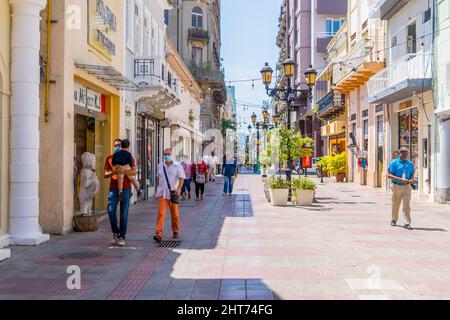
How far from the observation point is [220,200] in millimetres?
20625

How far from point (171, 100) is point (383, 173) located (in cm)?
1135

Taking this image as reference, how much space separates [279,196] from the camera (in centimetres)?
1850

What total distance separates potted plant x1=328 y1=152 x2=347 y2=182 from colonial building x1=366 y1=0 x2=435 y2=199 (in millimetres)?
6440

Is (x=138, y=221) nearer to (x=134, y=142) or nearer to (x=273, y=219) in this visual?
(x=273, y=219)

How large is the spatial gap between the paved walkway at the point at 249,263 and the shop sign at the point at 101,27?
4277 mm

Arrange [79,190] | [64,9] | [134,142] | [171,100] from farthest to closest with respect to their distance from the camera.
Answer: [171,100], [134,142], [79,190], [64,9]

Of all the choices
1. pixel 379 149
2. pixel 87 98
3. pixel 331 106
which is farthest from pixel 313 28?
pixel 87 98

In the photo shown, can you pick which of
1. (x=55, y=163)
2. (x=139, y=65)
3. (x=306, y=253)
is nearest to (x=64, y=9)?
(x=55, y=163)

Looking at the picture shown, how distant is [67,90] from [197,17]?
4344 cm

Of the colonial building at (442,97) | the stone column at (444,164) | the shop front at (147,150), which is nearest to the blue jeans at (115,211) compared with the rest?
the shop front at (147,150)

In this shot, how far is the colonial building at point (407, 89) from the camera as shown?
21.2 metres

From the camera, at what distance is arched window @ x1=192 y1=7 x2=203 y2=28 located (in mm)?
53125

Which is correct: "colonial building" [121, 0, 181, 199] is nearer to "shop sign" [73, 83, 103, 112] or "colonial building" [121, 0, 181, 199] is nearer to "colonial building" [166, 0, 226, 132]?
"shop sign" [73, 83, 103, 112]
